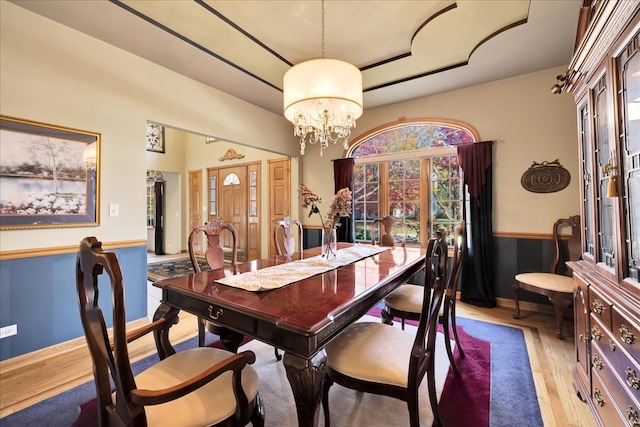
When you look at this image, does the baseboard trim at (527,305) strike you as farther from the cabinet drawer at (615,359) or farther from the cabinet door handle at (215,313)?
the cabinet door handle at (215,313)

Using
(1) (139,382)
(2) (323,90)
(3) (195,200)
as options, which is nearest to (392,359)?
(1) (139,382)

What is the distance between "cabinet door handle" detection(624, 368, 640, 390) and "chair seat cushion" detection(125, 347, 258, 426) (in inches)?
60.2

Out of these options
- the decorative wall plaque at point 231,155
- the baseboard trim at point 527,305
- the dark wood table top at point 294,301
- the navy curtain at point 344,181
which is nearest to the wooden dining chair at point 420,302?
the dark wood table top at point 294,301

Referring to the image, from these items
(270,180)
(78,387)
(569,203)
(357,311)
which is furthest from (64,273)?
(569,203)

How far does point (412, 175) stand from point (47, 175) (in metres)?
4.13

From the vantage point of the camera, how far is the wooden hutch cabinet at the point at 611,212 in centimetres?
115

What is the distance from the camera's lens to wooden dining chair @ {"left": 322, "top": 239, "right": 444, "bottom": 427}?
1.21m

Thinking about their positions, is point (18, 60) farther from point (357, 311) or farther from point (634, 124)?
point (634, 124)

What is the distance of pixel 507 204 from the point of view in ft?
11.2

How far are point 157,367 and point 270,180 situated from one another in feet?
15.1

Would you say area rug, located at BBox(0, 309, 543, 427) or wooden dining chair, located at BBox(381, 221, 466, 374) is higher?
wooden dining chair, located at BBox(381, 221, 466, 374)

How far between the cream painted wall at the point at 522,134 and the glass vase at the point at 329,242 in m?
2.44

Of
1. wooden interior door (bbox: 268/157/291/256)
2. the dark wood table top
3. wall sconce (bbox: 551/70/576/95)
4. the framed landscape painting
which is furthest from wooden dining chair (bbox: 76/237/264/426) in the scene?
wooden interior door (bbox: 268/157/291/256)

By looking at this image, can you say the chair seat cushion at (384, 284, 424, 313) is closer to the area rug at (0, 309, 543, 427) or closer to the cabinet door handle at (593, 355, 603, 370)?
the area rug at (0, 309, 543, 427)
